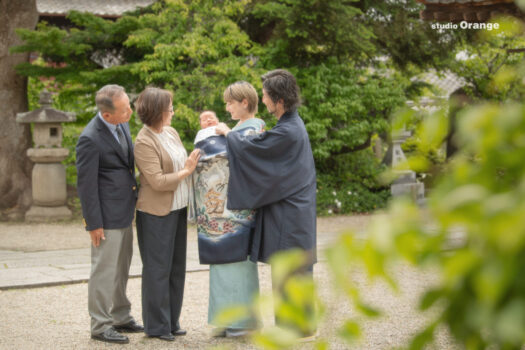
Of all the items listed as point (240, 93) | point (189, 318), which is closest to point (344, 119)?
point (189, 318)

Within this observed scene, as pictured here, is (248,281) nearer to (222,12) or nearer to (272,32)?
(222,12)

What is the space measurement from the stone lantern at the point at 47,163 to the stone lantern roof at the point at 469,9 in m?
6.74

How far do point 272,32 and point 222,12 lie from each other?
147cm

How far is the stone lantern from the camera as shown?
10781 mm

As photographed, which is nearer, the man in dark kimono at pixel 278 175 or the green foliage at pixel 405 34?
the man in dark kimono at pixel 278 175

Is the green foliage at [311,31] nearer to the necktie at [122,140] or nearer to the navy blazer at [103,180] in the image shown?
the necktie at [122,140]

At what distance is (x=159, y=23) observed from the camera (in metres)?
11.0

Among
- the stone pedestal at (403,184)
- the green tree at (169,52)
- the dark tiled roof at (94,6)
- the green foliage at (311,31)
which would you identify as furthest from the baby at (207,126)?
the dark tiled roof at (94,6)

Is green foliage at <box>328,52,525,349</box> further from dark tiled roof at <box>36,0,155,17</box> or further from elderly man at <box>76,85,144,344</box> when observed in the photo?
dark tiled roof at <box>36,0,155,17</box>

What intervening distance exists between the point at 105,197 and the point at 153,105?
69 cm

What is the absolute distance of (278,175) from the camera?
13.3 feet

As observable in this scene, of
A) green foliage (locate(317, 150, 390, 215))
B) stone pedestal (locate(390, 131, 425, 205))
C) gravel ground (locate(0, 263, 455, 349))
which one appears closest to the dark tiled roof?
green foliage (locate(317, 150, 390, 215))

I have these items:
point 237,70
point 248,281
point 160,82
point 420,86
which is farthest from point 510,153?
point 420,86

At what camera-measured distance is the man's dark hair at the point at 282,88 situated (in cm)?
403
